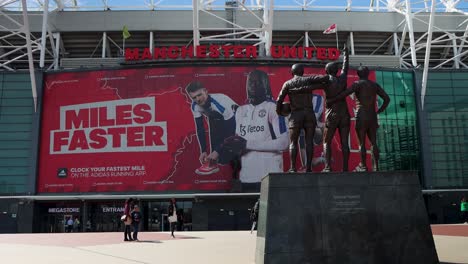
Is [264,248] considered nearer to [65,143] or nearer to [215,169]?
[215,169]

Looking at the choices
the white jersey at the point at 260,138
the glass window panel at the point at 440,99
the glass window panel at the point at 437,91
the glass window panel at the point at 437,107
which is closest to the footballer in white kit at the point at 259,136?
the white jersey at the point at 260,138

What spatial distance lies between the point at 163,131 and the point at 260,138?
8600 millimetres

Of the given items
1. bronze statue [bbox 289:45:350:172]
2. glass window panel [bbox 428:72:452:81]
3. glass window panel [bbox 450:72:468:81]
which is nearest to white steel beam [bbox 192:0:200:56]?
glass window panel [bbox 428:72:452:81]

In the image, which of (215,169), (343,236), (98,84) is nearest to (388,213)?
(343,236)

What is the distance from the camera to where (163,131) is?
4075 centimetres

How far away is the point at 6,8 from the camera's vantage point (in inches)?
1887

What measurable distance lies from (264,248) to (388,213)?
9.62ft

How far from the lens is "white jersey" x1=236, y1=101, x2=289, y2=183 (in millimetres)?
39688

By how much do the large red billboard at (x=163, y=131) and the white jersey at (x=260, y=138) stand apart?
86mm

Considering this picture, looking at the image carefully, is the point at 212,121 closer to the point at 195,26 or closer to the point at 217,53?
the point at 217,53

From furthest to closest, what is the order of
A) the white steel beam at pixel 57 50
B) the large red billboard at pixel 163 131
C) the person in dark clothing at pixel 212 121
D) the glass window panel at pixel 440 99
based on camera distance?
the white steel beam at pixel 57 50 < the glass window panel at pixel 440 99 < the person in dark clothing at pixel 212 121 < the large red billboard at pixel 163 131

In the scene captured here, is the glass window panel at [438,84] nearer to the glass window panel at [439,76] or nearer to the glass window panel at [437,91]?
the glass window panel at [437,91]

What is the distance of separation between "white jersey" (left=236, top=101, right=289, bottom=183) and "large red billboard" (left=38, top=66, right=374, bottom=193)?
0.09 metres

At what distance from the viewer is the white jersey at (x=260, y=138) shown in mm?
39688
